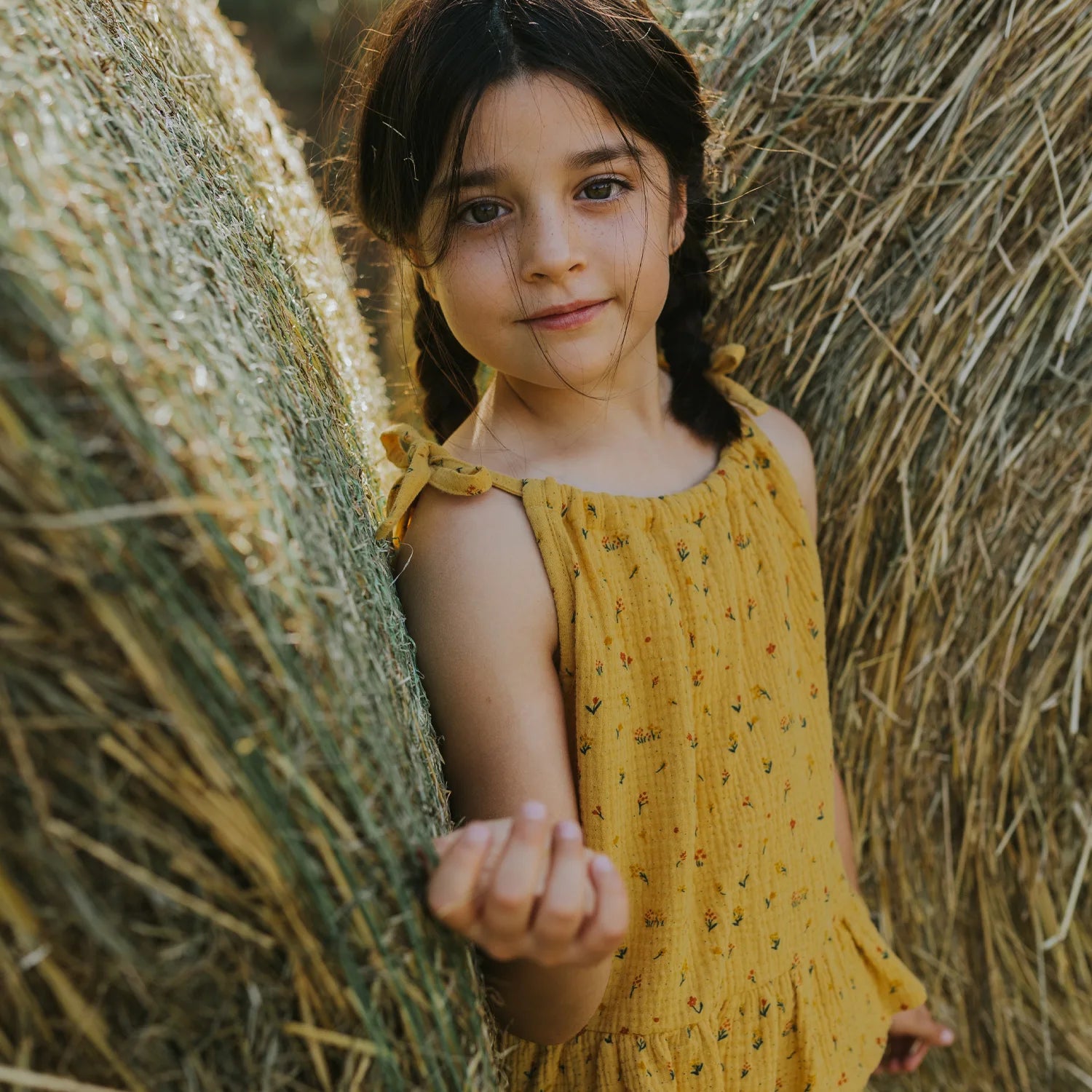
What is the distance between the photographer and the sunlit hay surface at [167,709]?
1.72 ft

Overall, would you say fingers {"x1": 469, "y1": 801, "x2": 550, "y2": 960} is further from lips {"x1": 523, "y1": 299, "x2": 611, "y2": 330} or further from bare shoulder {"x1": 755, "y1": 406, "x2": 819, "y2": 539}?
bare shoulder {"x1": 755, "y1": 406, "x2": 819, "y2": 539}

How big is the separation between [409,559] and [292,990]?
48 centimetres

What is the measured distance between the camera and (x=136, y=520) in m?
0.54

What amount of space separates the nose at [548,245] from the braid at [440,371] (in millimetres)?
343

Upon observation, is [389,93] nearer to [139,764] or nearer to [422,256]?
[422,256]

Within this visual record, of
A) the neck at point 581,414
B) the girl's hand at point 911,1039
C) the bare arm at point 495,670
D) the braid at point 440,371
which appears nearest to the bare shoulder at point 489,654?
the bare arm at point 495,670

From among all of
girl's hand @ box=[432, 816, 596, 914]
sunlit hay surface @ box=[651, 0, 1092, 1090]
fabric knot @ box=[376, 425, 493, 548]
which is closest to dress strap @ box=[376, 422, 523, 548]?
fabric knot @ box=[376, 425, 493, 548]

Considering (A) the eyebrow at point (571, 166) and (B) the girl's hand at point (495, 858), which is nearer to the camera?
(B) the girl's hand at point (495, 858)

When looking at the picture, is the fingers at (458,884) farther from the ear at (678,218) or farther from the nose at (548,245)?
the ear at (678,218)

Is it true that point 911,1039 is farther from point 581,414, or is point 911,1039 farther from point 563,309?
point 563,309

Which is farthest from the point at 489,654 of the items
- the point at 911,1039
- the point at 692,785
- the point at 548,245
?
the point at 911,1039

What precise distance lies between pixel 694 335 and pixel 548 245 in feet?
1.29

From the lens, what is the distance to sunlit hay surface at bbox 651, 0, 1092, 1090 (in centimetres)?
124

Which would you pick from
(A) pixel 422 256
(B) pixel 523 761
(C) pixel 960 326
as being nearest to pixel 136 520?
(B) pixel 523 761
